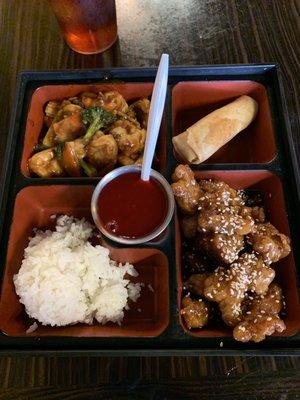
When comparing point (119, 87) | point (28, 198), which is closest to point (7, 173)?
point (28, 198)

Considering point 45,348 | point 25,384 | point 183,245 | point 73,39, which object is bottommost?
point 25,384

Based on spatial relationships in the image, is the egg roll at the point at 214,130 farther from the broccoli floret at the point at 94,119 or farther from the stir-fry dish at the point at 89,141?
the broccoli floret at the point at 94,119

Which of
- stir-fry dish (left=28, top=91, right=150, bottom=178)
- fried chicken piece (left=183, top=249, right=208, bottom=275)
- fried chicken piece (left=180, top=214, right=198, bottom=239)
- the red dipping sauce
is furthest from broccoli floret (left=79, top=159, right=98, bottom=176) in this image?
fried chicken piece (left=183, top=249, right=208, bottom=275)

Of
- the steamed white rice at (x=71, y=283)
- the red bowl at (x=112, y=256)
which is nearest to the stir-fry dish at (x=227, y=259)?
the red bowl at (x=112, y=256)

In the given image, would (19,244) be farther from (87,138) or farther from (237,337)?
(237,337)

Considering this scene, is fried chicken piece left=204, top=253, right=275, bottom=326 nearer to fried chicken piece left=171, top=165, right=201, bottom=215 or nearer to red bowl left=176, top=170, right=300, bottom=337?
red bowl left=176, top=170, right=300, bottom=337

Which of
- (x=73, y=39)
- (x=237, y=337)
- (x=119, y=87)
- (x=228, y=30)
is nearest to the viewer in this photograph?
(x=237, y=337)

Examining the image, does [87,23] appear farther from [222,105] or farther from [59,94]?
[222,105]

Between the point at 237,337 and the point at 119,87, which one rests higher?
the point at 119,87
